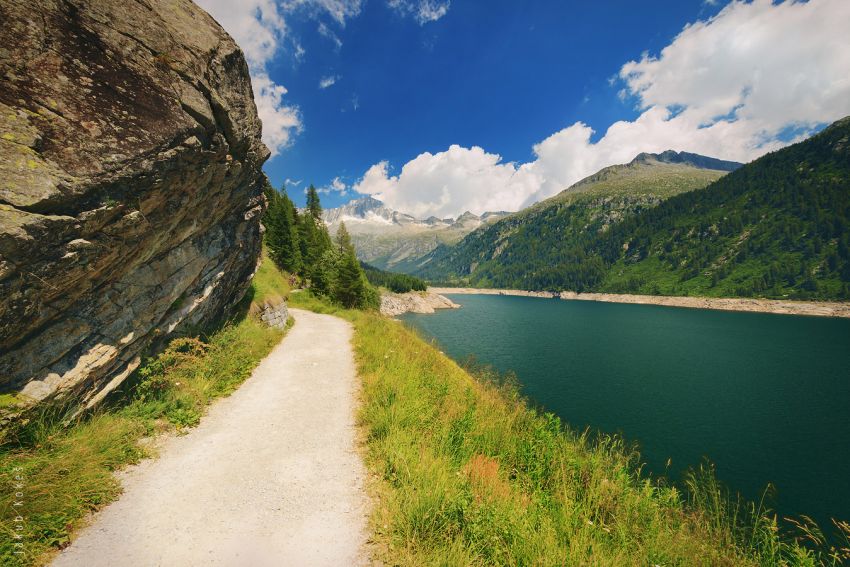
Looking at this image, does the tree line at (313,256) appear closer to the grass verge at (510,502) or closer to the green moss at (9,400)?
the grass verge at (510,502)

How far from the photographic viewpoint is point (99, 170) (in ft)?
20.2

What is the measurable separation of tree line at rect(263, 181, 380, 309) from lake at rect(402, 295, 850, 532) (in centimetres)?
1629

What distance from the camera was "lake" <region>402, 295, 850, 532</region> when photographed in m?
20.2

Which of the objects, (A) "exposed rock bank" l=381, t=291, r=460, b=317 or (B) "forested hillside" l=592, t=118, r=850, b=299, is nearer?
(A) "exposed rock bank" l=381, t=291, r=460, b=317

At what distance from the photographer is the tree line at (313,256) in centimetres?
3597

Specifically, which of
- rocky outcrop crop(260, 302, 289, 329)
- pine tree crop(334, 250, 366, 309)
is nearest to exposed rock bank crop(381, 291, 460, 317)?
pine tree crop(334, 250, 366, 309)

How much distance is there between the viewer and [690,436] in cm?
2452

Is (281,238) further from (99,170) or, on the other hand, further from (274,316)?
(99,170)

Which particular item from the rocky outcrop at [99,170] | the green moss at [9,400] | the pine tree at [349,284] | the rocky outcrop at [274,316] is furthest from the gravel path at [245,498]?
the pine tree at [349,284]

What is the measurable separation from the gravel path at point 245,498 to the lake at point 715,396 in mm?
9558

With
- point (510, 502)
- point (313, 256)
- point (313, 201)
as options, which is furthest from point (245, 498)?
point (313, 201)

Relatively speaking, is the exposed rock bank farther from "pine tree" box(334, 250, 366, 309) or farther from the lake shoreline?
the lake shoreline

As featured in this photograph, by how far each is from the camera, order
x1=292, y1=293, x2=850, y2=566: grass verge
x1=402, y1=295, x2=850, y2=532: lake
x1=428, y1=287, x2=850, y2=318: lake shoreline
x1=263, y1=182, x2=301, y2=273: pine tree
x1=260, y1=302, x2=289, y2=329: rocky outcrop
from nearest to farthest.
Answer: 1. x1=292, y1=293, x2=850, y2=566: grass verge
2. x1=260, y1=302, x2=289, y2=329: rocky outcrop
3. x1=402, y1=295, x2=850, y2=532: lake
4. x1=263, y1=182, x2=301, y2=273: pine tree
5. x1=428, y1=287, x2=850, y2=318: lake shoreline

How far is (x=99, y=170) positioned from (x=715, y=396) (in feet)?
157
